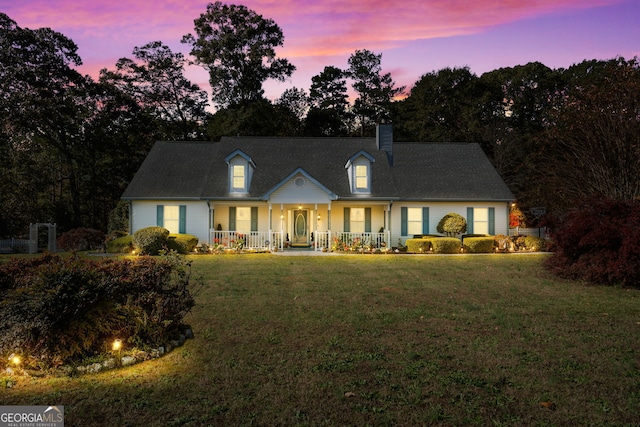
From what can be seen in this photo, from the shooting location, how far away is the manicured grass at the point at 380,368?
4.25 m

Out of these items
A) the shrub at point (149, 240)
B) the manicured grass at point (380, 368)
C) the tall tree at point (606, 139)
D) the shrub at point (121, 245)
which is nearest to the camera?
the manicured grass at point (380, 368)

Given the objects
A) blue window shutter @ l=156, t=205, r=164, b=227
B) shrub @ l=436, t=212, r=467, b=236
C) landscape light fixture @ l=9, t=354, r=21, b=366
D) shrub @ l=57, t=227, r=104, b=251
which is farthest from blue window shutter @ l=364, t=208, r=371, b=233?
landscape light fixture @ l=9, t=354, r=21, b=366

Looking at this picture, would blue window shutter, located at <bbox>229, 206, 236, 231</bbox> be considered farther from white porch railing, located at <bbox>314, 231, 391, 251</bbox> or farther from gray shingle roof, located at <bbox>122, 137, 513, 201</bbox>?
white porch railing, located at <bbox>314, 231, 391, 251</bbox>

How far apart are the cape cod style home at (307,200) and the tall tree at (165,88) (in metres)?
12.8

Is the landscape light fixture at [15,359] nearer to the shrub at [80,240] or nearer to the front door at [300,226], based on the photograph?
the front door at [300,226]

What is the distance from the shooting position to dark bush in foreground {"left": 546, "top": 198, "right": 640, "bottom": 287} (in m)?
11.7

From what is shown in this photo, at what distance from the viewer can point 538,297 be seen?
10203mm

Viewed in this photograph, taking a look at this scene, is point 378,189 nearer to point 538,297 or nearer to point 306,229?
point 306,229

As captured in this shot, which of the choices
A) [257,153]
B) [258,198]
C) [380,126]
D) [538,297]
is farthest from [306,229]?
[538,297]

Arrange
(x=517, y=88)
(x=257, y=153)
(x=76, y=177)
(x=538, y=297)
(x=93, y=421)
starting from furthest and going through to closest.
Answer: (x=517, y=88), (x=76, y=177), (x=257, y=153), (x=538, y=297), (x=93, y=421)

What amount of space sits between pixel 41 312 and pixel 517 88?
Result: 46204 mm

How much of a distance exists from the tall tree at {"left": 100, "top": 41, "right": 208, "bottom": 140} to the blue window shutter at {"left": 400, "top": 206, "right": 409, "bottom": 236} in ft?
73.6

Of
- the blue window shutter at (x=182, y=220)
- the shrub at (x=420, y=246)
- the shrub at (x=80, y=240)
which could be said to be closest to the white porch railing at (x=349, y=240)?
the shrub at (x=420, y=246)

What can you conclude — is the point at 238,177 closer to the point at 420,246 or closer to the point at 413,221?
the point at 413,221
